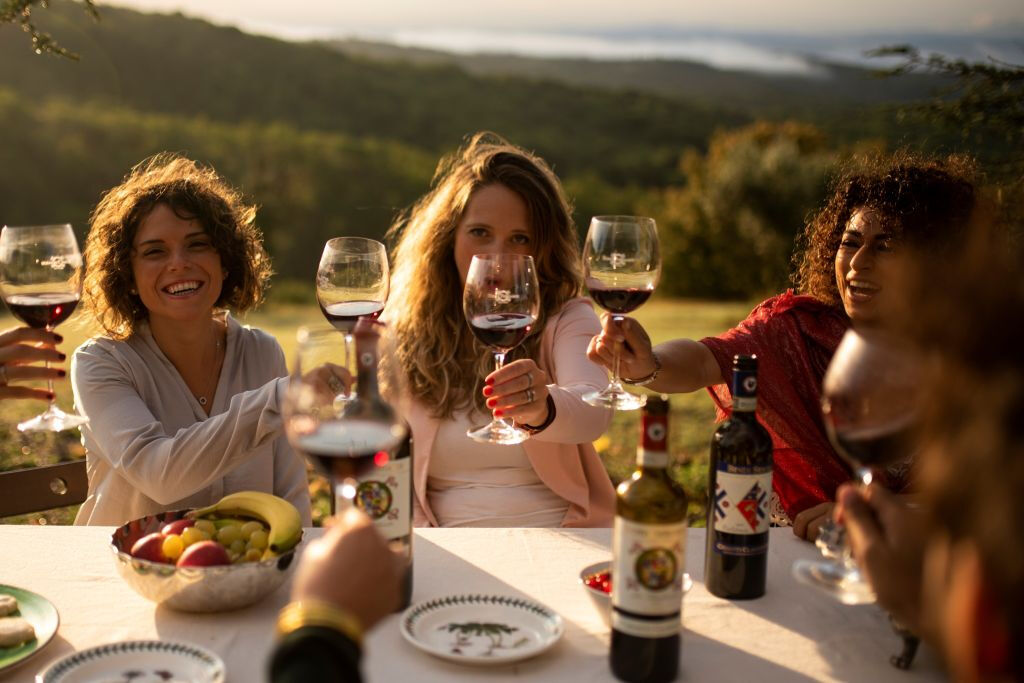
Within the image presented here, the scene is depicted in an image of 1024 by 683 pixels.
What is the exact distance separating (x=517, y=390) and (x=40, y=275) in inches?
44.2

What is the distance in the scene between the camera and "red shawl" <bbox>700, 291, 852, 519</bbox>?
8.15 ft

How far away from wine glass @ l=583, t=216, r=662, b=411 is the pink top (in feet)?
1.67

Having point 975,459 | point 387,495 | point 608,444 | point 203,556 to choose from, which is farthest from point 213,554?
point 608,444

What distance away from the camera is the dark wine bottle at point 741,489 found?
1.64 meters

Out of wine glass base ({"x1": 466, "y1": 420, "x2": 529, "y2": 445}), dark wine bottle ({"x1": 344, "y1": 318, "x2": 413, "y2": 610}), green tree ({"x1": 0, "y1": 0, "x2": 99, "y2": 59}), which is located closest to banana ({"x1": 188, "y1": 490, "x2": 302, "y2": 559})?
dark wine bottle ({"x1": 344, "y1": 318, "x2": 413, "y2": 610})

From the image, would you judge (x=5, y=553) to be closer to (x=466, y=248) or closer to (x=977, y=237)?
(x=466, y=248)

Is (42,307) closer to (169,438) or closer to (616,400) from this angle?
(169,438)

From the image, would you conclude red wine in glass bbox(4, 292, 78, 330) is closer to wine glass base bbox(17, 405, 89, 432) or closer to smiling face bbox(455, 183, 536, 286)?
wine glass base bbox(17, 405, 89, 432)

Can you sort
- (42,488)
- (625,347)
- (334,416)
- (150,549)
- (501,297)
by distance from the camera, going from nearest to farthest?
(334,416)
(150,549)
(501,297)
(625,347)
(42,488)

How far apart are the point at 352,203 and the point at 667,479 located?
22.7 metres

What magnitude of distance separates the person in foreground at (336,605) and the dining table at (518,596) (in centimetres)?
46

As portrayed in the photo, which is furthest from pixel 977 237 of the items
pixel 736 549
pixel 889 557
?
pixel 736 549

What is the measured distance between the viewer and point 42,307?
7.04 ft

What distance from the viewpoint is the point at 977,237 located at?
0.93m
